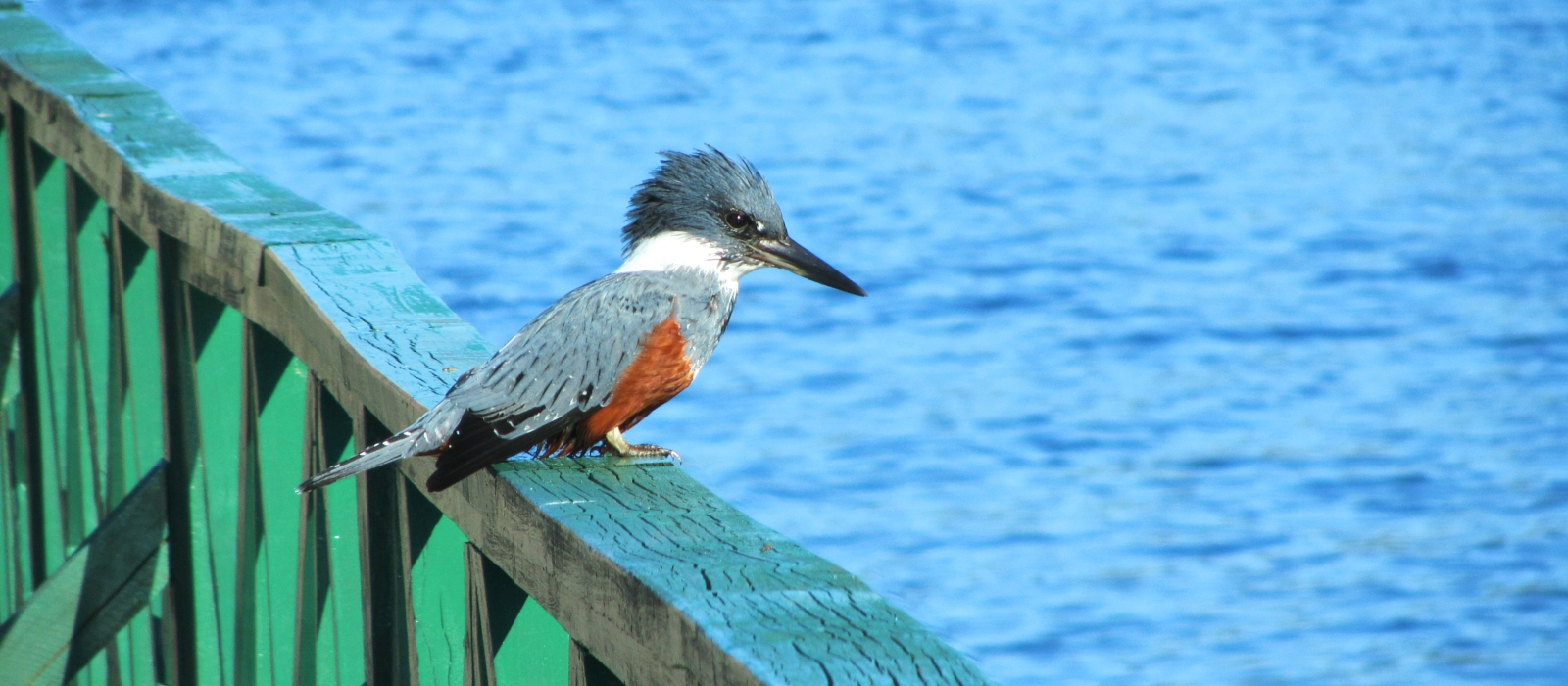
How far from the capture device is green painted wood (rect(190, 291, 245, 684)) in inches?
103

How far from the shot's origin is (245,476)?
8.21ft

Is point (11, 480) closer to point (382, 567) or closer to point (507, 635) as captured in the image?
point (382, 567)

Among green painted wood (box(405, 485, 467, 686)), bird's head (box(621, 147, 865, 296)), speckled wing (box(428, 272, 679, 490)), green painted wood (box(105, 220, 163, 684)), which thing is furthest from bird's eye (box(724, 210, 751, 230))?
green painted wood (box(105, 220, 163, 684))

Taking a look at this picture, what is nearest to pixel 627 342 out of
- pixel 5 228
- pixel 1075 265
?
pixel 5 228

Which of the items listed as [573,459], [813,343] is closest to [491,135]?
[813,343]

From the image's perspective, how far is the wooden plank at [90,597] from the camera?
2.74 m

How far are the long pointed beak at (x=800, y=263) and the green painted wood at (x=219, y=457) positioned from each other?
810 mm

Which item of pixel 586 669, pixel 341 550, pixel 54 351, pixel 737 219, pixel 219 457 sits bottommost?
pixel 586 669

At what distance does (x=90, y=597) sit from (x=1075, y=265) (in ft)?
23.6

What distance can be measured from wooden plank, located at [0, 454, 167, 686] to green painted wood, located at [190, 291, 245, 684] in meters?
0.11

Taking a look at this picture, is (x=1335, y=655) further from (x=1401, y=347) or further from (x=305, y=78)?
(x=305, y=78)

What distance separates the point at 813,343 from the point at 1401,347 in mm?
2739

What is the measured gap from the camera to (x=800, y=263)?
2811 millimetres

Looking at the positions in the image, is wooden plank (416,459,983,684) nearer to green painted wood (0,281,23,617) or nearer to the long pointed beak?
the long pointed beak
